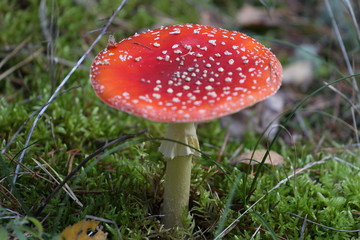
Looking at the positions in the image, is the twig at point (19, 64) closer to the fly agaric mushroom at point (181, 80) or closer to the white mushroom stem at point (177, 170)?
the fly agaric mushroom at point (181, 80)

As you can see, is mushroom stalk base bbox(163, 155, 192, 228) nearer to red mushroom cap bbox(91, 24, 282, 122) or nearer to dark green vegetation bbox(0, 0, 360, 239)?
dark green vegetation bbox(0, 0, 360, 239)

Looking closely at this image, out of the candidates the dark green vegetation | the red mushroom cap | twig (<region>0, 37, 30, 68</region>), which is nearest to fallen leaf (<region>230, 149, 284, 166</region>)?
the dark green vegetation

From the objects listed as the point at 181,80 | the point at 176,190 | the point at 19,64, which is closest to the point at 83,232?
the point at 176,190

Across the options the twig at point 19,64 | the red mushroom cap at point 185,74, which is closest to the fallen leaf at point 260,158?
the red mushroom cap at point 185,74

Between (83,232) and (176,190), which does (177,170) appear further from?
(83,232)

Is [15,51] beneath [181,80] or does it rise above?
beneath

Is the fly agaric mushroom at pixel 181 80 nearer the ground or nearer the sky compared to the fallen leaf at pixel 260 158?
nearer the sky
